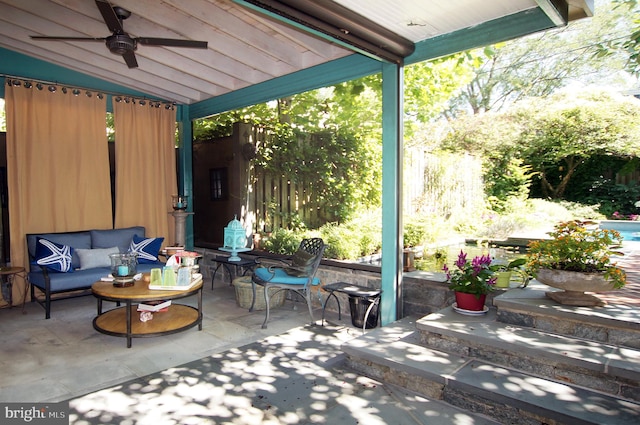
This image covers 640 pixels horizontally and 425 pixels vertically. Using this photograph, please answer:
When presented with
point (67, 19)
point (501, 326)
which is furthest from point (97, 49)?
point (501, 326)

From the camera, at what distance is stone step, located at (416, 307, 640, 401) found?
2291 mm

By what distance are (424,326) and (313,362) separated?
0.90m

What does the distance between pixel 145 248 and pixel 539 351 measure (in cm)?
471

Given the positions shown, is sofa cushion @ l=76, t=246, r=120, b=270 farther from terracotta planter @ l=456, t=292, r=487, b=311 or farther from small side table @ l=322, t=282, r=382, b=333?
terracotta planter @ l=456, t=292, r=487, b=311

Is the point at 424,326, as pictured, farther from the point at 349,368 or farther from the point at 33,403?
the point at 33,403

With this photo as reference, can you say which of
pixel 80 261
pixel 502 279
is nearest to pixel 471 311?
pixel 502 279

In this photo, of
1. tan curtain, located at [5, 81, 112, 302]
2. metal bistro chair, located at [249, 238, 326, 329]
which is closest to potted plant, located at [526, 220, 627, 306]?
metal bistro chair, located at [249, 238, 326, 329]

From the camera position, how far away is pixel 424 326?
3.07 metres

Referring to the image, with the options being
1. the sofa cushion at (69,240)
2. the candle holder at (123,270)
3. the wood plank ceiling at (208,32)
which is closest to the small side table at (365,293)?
the candle holder at (123,270)

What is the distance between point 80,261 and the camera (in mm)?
4855

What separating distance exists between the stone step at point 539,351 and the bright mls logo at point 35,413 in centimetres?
243

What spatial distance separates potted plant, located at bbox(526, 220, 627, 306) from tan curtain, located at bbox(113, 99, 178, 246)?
5.14 m

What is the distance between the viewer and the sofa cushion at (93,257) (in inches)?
190

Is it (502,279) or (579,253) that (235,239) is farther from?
(579,253)
